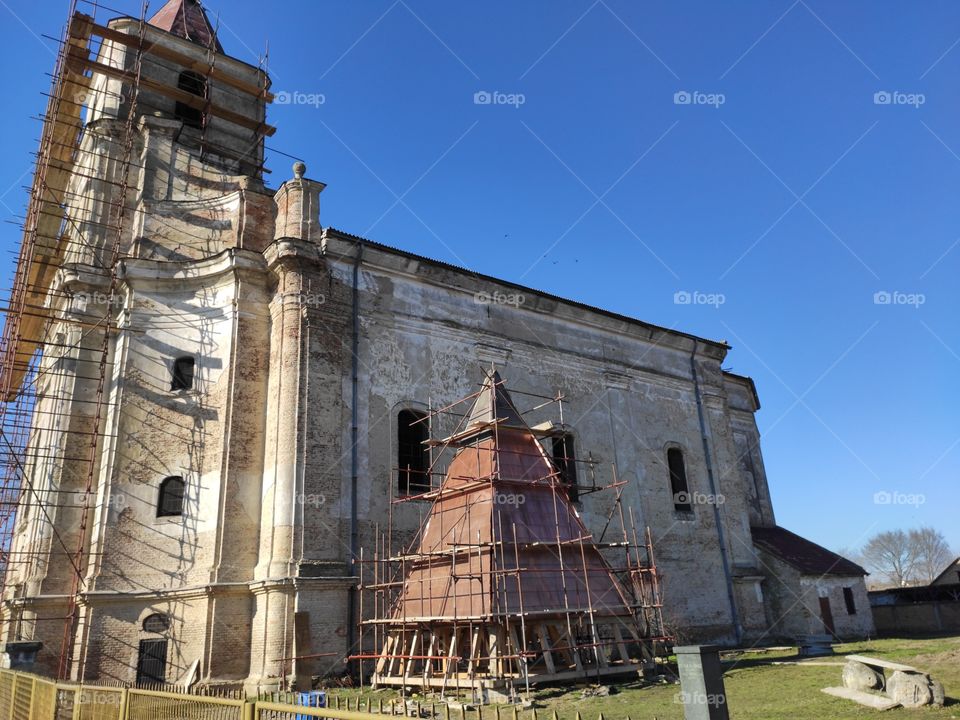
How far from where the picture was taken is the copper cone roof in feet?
43.2

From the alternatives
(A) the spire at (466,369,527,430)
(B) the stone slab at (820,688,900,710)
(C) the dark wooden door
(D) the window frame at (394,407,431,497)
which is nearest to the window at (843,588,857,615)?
(C) the dark wooden door

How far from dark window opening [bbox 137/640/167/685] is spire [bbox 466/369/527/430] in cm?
801

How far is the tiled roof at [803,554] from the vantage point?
2488 cm

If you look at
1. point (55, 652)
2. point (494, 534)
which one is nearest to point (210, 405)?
point (55, 652)

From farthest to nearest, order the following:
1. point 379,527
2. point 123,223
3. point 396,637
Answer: point 123,223 → point 379,527 → point 396,637

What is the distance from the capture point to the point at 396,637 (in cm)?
1446

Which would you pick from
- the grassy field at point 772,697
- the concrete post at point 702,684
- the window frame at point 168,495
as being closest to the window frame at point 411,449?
the window frame at point 168,495

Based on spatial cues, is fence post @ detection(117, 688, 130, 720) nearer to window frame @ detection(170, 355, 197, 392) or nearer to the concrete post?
the concrete post

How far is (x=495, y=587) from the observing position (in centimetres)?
1287

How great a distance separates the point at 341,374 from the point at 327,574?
15.3ft

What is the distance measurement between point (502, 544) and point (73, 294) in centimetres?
1315

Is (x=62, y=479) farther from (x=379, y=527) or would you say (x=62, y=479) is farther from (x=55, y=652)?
(x=379, y=527)

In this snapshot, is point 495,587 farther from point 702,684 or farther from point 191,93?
point 191,93

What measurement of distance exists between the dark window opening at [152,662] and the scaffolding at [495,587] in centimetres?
416
